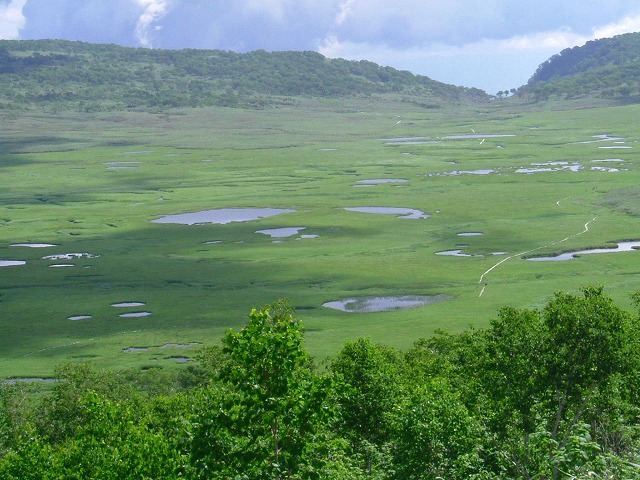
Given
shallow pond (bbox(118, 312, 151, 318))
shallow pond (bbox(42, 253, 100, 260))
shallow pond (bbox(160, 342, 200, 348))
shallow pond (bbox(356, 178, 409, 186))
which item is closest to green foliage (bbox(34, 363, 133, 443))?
shallow pond (bbox(160, 342, 200, 348))

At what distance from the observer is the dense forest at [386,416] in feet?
61.4

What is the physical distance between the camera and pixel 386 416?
33.0 metres

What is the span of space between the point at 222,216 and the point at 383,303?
4973 cm

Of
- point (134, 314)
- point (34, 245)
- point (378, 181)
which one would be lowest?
point (134, 314)

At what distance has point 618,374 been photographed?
28.8m

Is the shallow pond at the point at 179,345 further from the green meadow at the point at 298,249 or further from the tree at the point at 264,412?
the tree at the point at 264,412

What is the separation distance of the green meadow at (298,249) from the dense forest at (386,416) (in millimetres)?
Result: 18183

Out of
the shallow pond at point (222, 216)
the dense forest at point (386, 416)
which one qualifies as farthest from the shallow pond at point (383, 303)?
the shallow pond at point (222, 216)

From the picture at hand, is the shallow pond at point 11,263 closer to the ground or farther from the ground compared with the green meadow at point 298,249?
farther from the ground

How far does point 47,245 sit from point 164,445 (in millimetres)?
82832

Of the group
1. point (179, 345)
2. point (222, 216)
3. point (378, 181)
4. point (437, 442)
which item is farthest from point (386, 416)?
point (378, 181)

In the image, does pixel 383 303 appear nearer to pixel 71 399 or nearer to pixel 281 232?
pixel 281 232

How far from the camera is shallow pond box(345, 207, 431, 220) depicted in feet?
390

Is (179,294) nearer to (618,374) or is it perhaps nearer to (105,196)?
(618,374)
